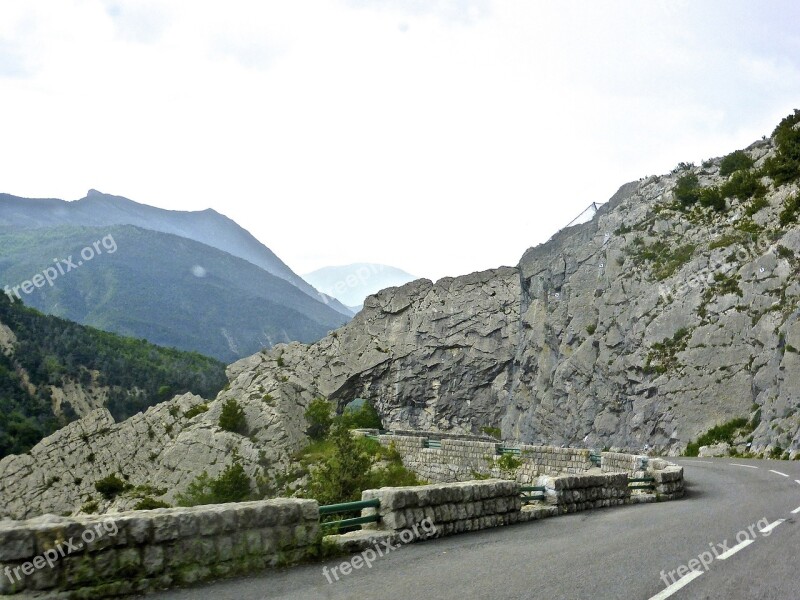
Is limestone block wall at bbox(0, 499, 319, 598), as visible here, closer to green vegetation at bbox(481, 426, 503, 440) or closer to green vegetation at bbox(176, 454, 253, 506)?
green vegetation at bbox(176, 454, 253, 506)

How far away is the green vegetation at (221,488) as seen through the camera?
4769 centimetres

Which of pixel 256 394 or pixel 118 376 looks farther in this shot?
pixel 118 376

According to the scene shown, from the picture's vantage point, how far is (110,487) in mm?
57156

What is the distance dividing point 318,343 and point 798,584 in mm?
67713

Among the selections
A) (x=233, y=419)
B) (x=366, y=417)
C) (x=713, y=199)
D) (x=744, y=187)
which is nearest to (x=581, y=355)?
(x=713, y=199)

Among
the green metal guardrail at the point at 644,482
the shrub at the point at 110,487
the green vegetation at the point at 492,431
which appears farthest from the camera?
the green vegetation at the point at 492,431

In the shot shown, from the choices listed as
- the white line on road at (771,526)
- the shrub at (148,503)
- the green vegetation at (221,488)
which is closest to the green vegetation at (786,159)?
the white line on road at (771,526)

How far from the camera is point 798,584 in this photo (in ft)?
24.5

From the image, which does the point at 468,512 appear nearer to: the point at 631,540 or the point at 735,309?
the point at 631,540

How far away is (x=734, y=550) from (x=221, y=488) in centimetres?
4351

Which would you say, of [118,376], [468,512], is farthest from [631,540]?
[118,376]

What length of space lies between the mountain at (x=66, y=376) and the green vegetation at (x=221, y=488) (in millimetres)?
55196

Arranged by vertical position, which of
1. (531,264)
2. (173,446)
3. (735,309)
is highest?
(531,264)

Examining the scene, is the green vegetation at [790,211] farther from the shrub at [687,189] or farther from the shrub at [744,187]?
the shrub at [687,189]
